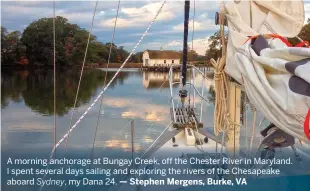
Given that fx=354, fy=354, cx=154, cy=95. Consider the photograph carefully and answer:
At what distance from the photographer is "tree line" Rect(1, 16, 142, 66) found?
34.9 metres

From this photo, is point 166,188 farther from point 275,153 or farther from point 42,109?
point 42,109

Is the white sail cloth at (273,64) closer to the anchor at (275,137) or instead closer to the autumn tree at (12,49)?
the anchor at (275,137)

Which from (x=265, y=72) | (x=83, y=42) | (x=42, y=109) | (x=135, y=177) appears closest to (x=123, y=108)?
(x=42, y=109)

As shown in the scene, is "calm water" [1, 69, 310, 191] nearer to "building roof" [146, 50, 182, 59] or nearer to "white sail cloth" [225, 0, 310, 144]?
"white sail cloth" [225, 0, 310, 144]

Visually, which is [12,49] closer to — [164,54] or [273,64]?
[164,54]

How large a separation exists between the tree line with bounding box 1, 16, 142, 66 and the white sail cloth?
29.9 meters

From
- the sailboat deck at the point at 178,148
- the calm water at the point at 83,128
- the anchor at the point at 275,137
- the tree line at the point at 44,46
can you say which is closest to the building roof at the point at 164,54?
the tree line at the point at 44,46

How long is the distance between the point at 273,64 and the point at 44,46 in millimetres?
39104

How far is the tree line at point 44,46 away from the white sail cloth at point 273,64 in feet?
97.9

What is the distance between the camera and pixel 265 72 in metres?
1.98

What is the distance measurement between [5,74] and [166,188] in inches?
1788

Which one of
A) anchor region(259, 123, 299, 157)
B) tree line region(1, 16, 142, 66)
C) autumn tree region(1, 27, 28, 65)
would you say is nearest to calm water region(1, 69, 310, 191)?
anchor region(259, 123, 299, 157)

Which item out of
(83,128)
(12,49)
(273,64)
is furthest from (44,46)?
(273,64)

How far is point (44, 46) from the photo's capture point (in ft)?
126
